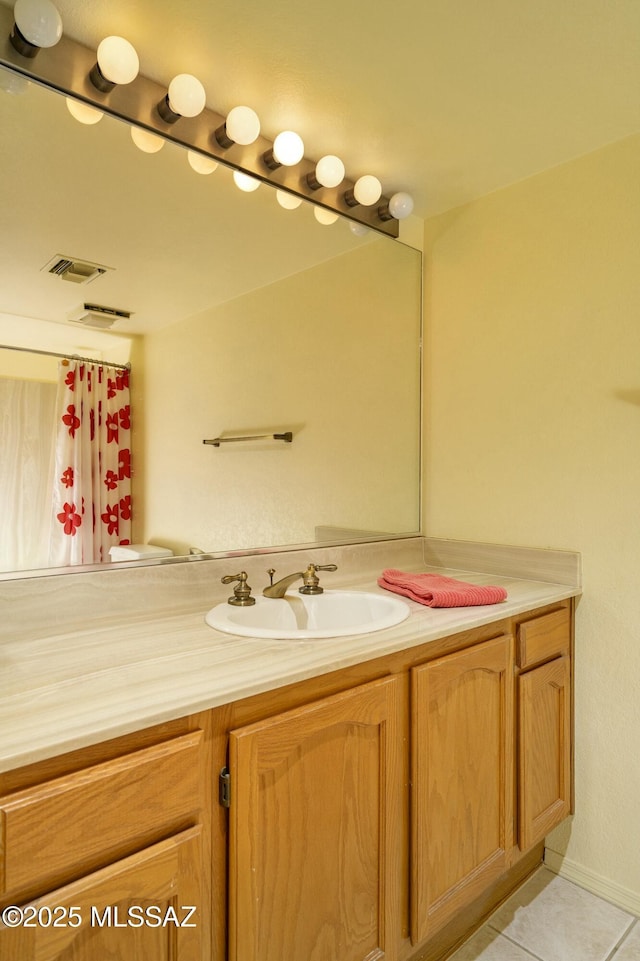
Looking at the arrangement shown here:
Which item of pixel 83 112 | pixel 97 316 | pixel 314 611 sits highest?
pixel 83 112

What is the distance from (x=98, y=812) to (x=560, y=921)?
144 cm

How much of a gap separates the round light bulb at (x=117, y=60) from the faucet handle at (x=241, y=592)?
44.6 inches

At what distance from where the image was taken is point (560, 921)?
1.52 metres

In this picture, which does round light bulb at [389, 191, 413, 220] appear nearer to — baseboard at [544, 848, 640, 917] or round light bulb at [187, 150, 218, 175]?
round light bulb at [187, 150, 218, 175]

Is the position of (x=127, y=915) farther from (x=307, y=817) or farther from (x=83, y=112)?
(x=83, y=112)

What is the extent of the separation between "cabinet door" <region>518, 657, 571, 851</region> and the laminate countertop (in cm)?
33

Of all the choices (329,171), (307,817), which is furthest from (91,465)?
(329,171)

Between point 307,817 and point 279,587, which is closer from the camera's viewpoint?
point 307,817

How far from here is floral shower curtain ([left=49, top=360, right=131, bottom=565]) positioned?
1247 millimetres

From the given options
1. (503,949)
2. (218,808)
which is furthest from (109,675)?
(503,949)

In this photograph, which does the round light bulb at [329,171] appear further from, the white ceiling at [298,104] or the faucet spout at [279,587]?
the faucet spout at [279,587]

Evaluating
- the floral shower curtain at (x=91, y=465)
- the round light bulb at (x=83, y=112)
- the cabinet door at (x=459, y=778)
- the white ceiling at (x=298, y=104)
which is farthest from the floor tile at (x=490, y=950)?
the round light bulb at (x=83, y=112)

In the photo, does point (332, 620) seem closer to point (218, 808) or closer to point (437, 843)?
point (437, 843)

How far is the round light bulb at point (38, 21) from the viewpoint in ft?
3.45
